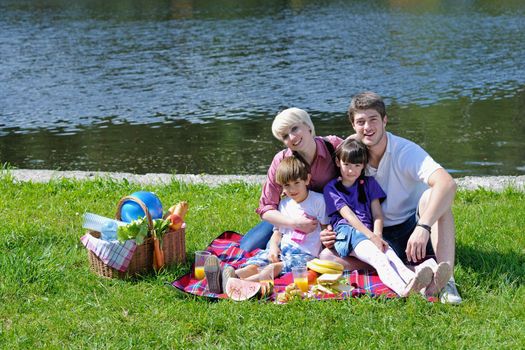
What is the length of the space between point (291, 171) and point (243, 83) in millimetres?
12894

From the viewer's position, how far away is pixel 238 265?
18.0ft

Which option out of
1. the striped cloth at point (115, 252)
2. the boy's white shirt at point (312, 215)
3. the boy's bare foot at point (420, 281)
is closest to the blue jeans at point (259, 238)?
the boy's white shirt at point (312, 215)

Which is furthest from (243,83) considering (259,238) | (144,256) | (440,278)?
(440,278)

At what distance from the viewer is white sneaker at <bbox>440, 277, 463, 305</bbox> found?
468 cm

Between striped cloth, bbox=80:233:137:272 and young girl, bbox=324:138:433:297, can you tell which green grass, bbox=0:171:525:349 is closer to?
striped cloth, bbox=80:233:137:272

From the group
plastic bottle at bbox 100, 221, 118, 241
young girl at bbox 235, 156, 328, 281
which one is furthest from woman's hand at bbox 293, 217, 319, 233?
plastic bottle at bbox 100, 221, 118, 241

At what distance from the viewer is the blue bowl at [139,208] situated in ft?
18.1

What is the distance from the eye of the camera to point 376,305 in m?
4.68

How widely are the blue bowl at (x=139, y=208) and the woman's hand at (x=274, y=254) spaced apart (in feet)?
2.77

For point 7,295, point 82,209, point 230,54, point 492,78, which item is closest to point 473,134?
point 492,78

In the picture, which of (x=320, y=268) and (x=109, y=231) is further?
(x=109, y=231)

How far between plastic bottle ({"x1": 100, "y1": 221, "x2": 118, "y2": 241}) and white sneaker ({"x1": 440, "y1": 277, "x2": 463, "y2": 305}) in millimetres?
2179

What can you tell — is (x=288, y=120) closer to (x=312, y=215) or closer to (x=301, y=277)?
(x=312, y=215)

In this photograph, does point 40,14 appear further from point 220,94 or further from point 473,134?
point 473,134
